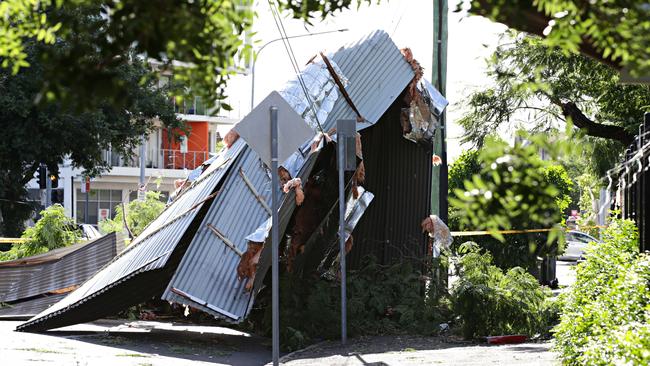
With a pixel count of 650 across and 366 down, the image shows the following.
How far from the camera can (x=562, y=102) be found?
20891 millimetres

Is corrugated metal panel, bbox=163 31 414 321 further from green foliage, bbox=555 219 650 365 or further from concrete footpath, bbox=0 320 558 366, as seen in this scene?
green foliage, bbox=555 219 650 365

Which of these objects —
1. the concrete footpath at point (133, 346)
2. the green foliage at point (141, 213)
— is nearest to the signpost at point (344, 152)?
the concrete footpath at point (133, 346)

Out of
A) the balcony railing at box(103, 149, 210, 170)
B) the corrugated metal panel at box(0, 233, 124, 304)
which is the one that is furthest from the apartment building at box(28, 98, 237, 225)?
the corrugated metal panel at box(0, 233, 124, 304)

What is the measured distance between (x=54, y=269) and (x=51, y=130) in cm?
1683

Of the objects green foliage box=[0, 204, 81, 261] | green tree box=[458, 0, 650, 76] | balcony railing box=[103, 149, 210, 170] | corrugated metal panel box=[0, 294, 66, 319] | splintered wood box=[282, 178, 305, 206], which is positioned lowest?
corrugated metal panel box=[0, 294, 66, 319]

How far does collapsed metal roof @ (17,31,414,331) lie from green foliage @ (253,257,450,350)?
0.61m

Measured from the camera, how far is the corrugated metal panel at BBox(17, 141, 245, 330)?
47.6 feet

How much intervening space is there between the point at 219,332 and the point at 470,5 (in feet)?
40.9

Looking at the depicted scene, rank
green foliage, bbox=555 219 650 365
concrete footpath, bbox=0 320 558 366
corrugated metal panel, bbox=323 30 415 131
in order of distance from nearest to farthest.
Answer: green foliage, bbox=555 219 650 365, concrete footpath, bbox=0 320 558 366, corrugated metal panel, bbox=323 30 415 131

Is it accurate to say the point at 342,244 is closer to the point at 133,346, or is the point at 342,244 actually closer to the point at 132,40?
the point at 133,346

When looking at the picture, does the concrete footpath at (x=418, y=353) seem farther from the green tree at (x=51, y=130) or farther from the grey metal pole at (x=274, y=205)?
the green tree at (x=51, y=130)

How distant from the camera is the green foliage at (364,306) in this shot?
48.0 ft

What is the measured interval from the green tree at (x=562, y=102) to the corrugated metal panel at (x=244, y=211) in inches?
139

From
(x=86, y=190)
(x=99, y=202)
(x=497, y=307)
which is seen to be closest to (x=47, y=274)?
(x=497, y=307)
